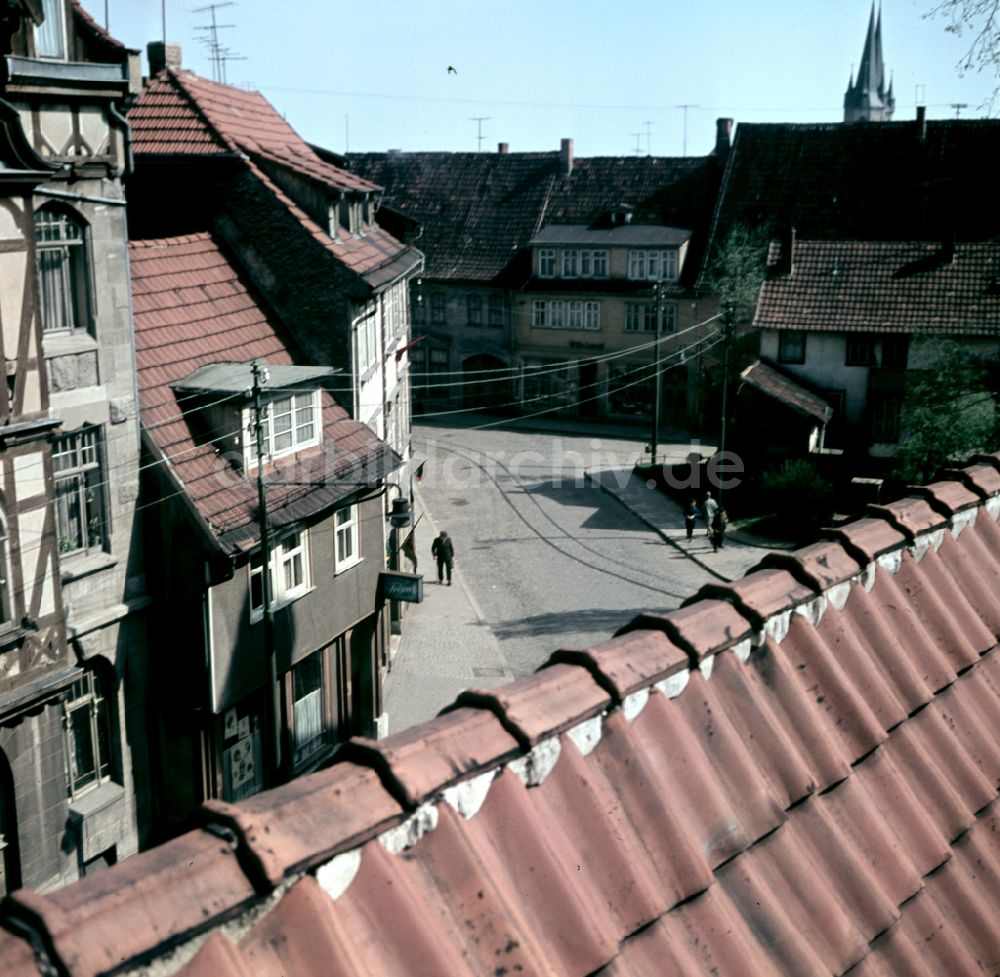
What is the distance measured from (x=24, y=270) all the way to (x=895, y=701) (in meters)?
12.0

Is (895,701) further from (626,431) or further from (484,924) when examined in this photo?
(626,431)

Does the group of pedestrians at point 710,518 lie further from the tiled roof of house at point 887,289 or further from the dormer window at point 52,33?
the dormer window at point 52,33

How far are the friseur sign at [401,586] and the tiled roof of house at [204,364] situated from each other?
7.26 ft

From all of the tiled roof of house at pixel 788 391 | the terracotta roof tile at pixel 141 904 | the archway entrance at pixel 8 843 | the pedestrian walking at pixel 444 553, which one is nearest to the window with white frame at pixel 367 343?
the pedestrian walking at pixel 444 553

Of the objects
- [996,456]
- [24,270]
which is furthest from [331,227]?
[996,456]

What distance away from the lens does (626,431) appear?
50.2 m

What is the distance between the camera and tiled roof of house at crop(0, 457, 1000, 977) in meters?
3.30

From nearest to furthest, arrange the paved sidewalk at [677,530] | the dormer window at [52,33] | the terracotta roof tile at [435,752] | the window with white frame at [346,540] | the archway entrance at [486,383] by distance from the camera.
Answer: the terracotta roof tile at [435,752] → the dormer window at [52,33] → the window with white frame at [346,540] → the paved sidewalk at [677,530] → the archway entrance at [486,383]

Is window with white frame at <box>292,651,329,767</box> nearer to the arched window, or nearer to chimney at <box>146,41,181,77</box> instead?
the arched window

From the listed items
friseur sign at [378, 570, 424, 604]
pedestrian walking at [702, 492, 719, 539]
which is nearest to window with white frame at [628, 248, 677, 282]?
pedestrian walking at [702, 492, 719, 539]

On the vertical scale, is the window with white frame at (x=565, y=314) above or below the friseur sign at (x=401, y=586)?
above

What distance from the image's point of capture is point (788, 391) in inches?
1582

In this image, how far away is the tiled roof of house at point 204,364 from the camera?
18281 mm

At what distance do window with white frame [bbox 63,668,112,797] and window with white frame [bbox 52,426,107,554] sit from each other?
191cm
